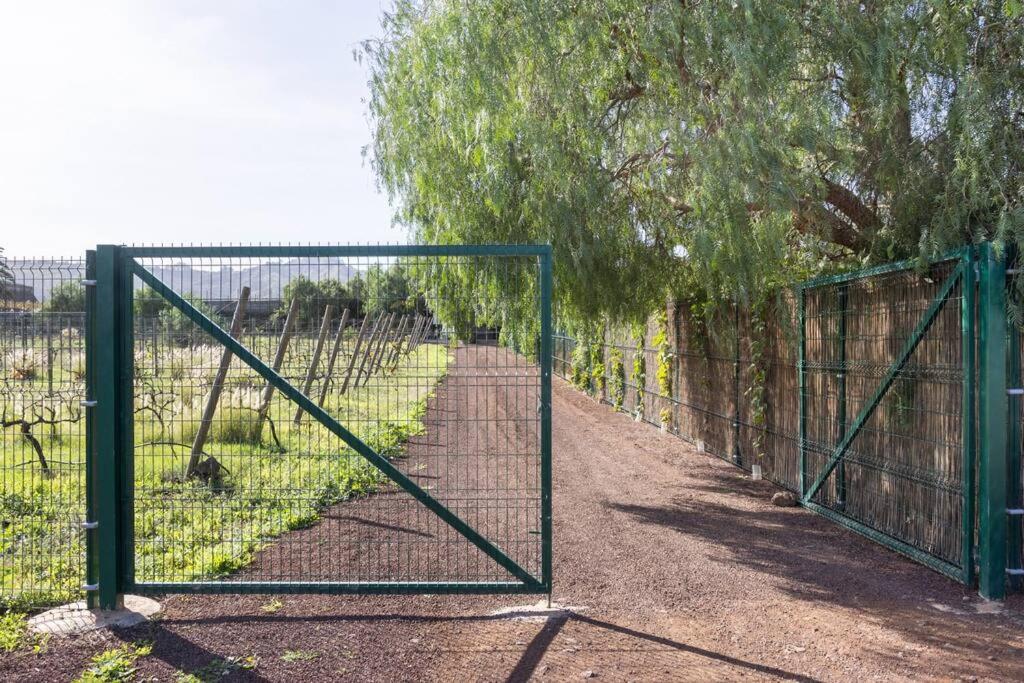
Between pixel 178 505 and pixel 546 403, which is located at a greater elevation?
pixel 546 403

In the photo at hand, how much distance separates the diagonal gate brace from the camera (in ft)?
19.9

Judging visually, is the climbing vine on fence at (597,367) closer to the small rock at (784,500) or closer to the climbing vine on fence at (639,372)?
the climbing vine on fence at (639,372)

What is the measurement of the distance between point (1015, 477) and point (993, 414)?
0.54 metres

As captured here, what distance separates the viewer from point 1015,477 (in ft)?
18.9

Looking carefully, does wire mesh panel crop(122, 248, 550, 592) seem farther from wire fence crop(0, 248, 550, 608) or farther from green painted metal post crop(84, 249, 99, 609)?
green painted metal post crop(84, 249, 99, 609)

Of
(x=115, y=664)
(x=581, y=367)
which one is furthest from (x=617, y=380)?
(x=115, y=664)

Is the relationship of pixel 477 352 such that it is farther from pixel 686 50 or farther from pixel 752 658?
pixel 686 50

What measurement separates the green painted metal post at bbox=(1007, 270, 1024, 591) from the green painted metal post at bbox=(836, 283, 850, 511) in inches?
83.4

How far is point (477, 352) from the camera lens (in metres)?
6.04

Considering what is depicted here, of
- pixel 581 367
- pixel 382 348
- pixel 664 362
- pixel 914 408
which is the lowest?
pixel 581 367

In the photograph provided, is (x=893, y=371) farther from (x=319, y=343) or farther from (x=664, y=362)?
(x=664, y=362)

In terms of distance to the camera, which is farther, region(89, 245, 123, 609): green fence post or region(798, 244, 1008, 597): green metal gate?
region(798, 244, 1008, 597): green metal gate

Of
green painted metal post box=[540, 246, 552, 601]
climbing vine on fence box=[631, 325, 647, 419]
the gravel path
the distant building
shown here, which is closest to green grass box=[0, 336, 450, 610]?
the distant building

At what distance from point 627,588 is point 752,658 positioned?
140 cm
